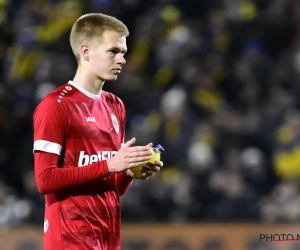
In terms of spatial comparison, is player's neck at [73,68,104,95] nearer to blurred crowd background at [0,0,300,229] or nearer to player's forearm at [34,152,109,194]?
player's forearm at [34,152,109,194]

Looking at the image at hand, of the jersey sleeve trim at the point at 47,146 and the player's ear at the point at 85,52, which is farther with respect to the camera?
the player's ear at the point at 85,52

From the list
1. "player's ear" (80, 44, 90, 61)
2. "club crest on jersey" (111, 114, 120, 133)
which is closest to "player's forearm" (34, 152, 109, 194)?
"club crest on jersey" (111, 114, 120, 133)

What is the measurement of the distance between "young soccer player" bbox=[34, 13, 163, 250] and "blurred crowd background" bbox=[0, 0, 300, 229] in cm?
379

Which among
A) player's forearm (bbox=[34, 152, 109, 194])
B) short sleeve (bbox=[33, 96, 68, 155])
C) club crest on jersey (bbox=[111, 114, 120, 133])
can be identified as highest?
club crest on jersey (bbox=[111, 114, 120, 133])

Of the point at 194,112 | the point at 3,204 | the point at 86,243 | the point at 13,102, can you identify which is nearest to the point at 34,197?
the point at 3,204

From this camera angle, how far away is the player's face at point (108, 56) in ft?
13.2

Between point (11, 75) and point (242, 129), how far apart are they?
9.51 ft

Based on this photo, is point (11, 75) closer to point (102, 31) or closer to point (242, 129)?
point (242, 129)

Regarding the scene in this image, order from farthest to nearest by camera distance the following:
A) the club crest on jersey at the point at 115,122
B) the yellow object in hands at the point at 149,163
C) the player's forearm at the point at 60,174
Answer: the club crest on jersey at the point at 115,122 < the yellow object in hands at the point at 149,163 < the player's forearm at the point at 60,174

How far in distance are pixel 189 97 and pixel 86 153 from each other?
4.96 m

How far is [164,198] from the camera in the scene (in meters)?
7.95

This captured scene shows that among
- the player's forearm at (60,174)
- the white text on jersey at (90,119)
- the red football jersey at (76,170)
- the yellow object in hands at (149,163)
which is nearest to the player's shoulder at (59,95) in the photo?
the red football jersey at (76,170)

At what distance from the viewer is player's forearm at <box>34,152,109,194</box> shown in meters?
3.78

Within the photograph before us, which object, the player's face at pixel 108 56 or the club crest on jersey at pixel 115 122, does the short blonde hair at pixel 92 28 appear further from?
the club crest on jersey at pixel 115 122
